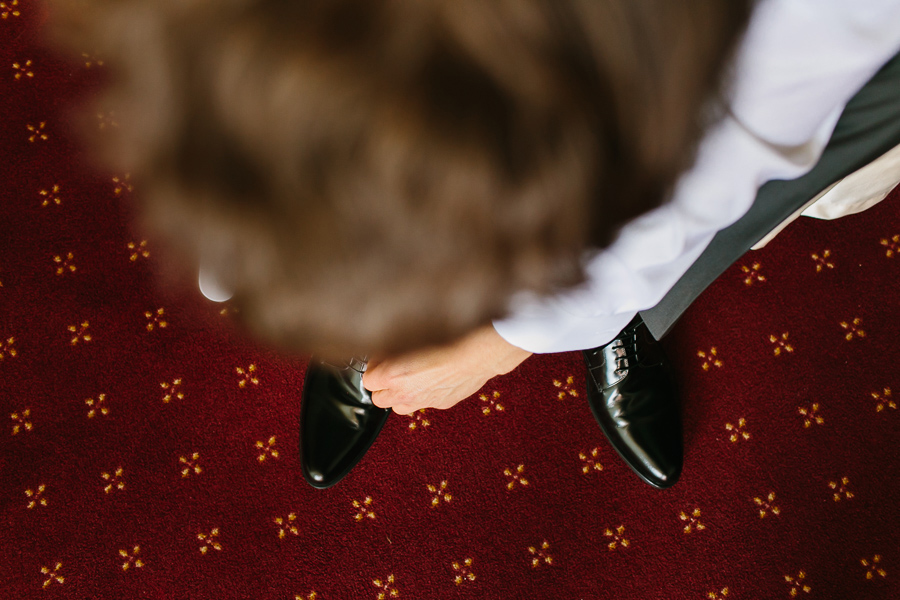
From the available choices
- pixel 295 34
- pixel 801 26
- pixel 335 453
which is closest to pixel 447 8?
pixel 295 34

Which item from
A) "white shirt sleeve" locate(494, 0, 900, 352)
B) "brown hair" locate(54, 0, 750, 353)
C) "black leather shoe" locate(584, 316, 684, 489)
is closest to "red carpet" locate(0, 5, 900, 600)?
"black leather shoe" locate(584, 316, 684, 489)

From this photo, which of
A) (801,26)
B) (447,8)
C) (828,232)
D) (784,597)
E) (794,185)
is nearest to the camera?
(447,8)

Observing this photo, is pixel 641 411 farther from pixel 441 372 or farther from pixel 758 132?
pixel 758 132

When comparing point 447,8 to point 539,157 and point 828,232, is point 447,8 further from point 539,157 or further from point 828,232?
point 828,232

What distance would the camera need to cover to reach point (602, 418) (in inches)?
38.6

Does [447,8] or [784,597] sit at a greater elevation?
[447,8]

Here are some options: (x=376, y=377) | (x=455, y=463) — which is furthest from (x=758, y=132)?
(x=455, y=463)

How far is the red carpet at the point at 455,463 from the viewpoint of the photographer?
0.96 metres

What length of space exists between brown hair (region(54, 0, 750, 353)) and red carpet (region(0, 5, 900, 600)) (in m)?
0.75

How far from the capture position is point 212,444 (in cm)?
102

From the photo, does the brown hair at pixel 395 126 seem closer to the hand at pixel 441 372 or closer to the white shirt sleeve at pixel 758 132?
the white shirt sleeve at pixel 758 132

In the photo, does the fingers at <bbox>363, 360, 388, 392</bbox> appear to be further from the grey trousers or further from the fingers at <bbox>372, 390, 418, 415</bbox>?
the grey trousers

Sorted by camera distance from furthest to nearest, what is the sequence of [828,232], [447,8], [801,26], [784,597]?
1. [828,232]
2. [784,597]
3. [801,26]
4. [447,8]

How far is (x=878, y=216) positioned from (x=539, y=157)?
113cm
